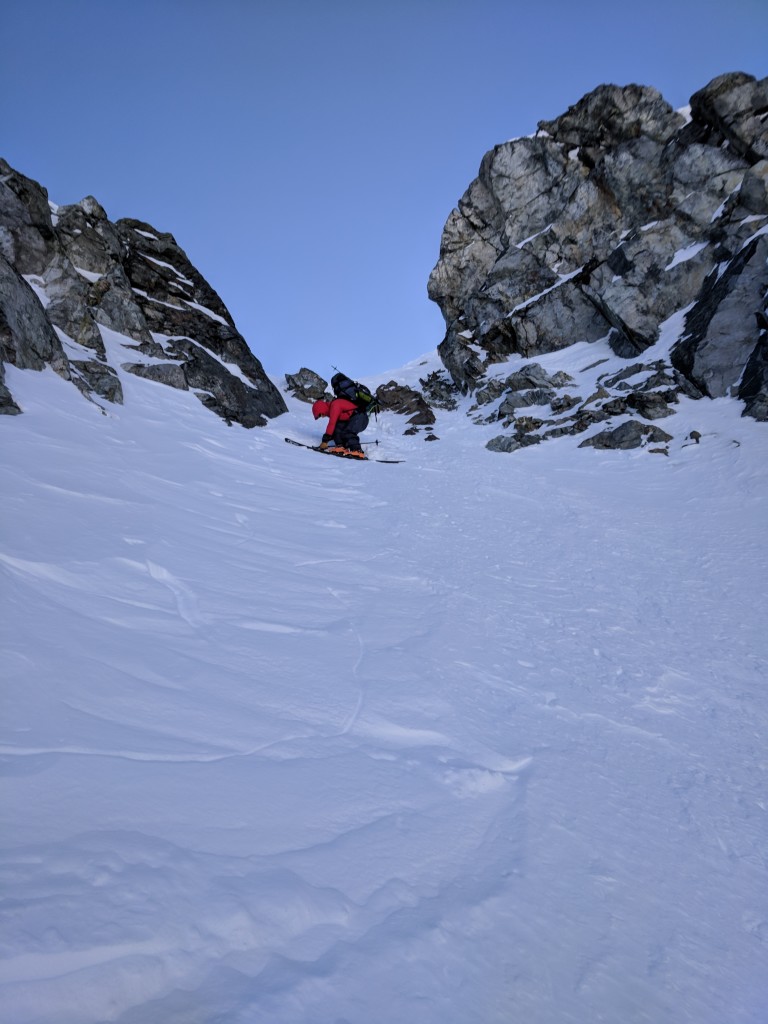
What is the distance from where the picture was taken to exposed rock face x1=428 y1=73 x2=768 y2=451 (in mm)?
17766

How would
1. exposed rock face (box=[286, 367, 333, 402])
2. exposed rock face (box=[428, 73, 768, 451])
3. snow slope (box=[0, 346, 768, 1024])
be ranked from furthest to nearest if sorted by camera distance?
exposed rock face (box=[286, 367, 333, 402]) → exposed rock face (box=[428, 73, 768, 451]) → snow slope (box=[0, 346, 768, 1024])

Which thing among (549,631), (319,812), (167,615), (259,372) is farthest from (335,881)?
(259,372)

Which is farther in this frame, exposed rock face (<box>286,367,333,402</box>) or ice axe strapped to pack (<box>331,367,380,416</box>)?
exposed rock face (<box>286,367,333,402</box>)

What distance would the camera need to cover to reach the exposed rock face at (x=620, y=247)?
1777cm

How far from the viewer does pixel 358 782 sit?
2266 millimetres

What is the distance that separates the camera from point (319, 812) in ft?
6.74

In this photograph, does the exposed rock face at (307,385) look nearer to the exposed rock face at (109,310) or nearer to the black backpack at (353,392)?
the exposed rock face at (109,310)

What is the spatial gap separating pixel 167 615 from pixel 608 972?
3.14m

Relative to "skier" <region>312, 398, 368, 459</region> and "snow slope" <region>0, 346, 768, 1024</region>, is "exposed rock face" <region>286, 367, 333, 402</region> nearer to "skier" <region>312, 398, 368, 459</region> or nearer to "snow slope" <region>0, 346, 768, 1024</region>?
"skier" <region>312, 398, 368, 459</region>

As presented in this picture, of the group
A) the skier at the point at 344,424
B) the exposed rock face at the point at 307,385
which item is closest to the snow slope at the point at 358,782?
the skier at the point at 344,424

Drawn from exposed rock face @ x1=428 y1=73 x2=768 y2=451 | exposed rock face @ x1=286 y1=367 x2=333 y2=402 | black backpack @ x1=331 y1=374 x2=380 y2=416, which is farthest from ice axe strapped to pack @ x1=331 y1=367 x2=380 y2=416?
exposed rock face @ x1=286 y1=367 x2=333 y2=402

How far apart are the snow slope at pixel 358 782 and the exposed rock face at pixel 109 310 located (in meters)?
6.01

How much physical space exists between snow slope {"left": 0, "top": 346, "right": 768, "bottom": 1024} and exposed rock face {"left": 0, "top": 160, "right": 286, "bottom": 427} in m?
6.01

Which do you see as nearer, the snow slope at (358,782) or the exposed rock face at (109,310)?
the snow slope at (358,782)
